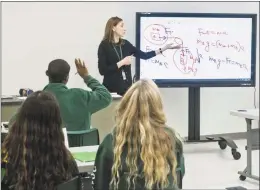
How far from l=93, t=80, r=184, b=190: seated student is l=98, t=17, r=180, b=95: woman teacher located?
243cm

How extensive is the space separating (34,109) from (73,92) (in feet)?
3.14

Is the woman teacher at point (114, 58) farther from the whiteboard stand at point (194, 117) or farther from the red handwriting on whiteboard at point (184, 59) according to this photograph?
the whiteboard stand at point (194, 117)

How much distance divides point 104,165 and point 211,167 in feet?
8.21

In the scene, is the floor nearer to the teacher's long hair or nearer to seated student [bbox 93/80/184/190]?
the teacher's long hair

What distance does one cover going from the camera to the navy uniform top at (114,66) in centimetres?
413

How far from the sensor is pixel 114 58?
4141mm

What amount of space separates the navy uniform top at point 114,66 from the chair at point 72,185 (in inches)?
98.5

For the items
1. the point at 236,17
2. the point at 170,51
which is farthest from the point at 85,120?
the point at 236,17

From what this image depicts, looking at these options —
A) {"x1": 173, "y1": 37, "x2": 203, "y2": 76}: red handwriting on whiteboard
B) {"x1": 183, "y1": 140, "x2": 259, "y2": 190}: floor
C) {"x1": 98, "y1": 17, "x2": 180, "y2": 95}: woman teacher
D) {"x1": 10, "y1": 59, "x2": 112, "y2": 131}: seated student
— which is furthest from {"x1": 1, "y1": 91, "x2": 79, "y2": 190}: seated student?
{"x1": 173, "y1": 37, "x2": 203, "y2": 76}: red handwriting on whiteboard

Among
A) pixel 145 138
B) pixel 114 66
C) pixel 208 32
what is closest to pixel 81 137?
pixel 145 138

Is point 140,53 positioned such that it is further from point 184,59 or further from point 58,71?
point 58,71

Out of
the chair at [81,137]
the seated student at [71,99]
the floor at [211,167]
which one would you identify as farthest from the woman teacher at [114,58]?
the chair at [81,137]

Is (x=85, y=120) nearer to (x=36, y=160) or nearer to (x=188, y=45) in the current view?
(x=36, y=160)

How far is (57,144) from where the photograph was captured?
1662 millimetres
